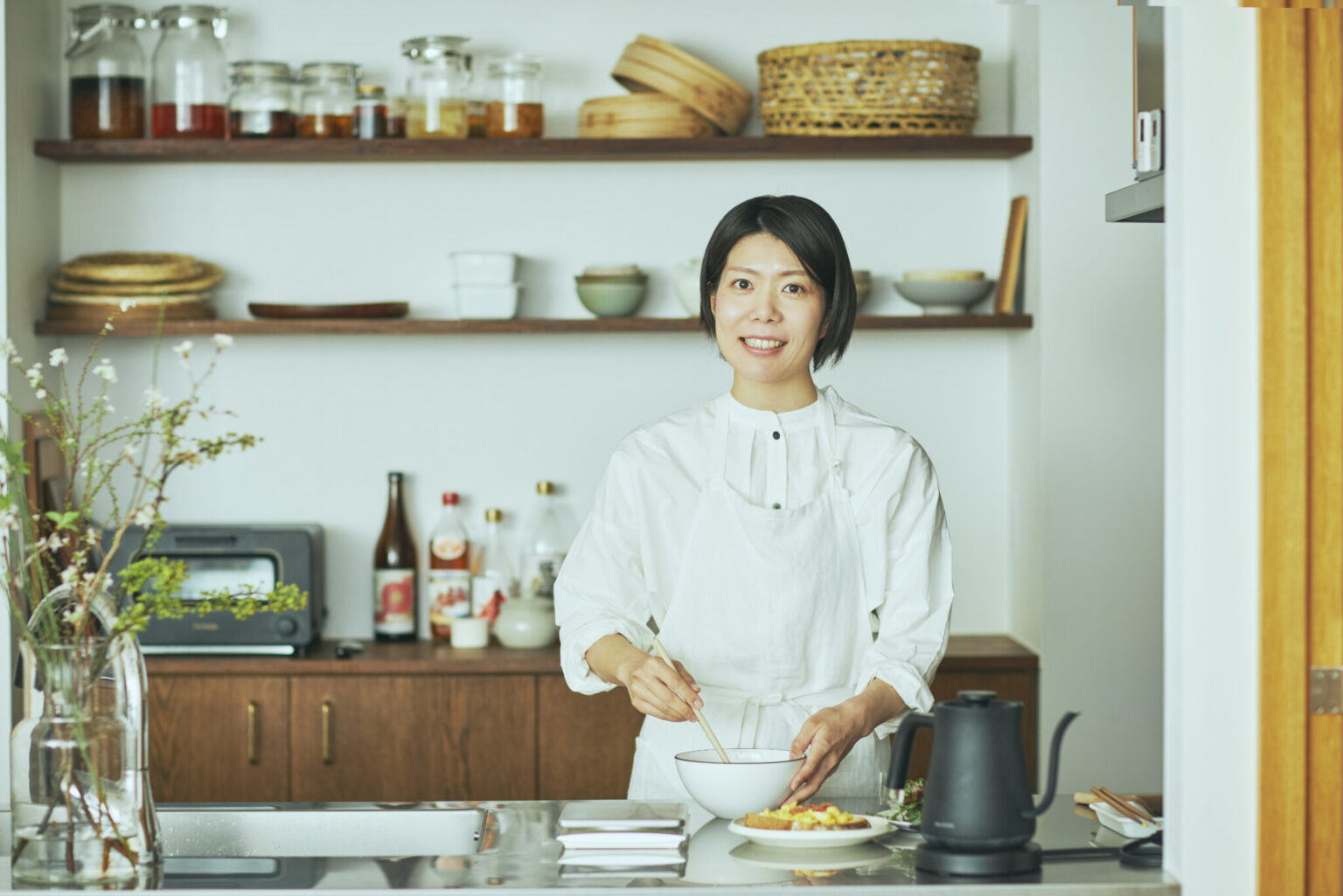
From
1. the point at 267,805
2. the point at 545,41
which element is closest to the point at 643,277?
the point at 545,41

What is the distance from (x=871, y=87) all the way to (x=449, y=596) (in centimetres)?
153

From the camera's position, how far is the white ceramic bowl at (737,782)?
153 cm

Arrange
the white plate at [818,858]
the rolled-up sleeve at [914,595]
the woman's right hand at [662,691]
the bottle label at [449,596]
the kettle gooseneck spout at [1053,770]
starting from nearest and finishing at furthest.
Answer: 1. the kettle gooseneck spout at [1053,770]
2. the white plate at [818,858]
3. the woman's right hand at [662,691]
4. the rolled-up sleeve at [914,595]
5. the bottle label at [449,596]

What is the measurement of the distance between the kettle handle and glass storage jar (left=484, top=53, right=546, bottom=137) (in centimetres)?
209

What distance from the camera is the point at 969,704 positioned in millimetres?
1357

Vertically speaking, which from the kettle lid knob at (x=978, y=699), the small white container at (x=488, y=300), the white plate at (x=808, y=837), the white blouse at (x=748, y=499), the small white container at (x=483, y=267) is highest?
the small white container at (x=483, y=267)

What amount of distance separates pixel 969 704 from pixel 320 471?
2.39 metres

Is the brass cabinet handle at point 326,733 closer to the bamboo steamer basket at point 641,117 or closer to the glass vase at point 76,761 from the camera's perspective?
the bamboo steamer basket at point 641,117

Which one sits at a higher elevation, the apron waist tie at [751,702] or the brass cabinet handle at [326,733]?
the apron waist tie at [751,702]

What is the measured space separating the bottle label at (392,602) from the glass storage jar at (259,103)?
1.06 meters

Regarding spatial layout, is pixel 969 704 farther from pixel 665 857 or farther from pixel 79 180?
pixel 79 180

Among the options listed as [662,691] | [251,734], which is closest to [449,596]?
[251,734]

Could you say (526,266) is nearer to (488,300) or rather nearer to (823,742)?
(488,300)

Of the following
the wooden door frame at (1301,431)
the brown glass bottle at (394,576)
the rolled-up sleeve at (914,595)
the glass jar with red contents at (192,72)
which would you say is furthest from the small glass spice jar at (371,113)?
the wooden door frame at (1301,431)
